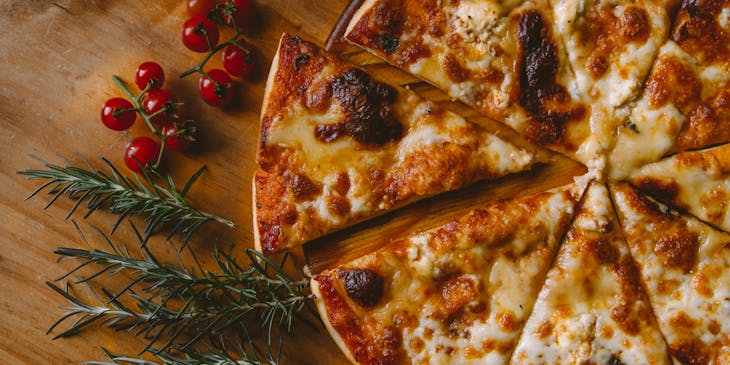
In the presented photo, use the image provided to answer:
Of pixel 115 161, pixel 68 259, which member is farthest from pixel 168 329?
pixel 115 161

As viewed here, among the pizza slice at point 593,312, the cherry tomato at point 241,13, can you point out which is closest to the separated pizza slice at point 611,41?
the pizza slice at point 593,312

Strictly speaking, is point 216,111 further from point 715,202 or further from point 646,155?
point 715,202

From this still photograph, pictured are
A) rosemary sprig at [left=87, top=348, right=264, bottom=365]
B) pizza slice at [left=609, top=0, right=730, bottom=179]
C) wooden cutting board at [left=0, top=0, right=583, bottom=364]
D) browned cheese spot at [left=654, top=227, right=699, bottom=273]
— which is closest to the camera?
rosemary sprig at [left=87, top=348, right=264, bottom=365]

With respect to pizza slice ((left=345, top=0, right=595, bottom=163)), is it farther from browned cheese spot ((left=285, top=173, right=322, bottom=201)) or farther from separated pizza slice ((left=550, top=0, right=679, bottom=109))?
browned cheese spot ((left=285, top=173, right=322, bottom=201))

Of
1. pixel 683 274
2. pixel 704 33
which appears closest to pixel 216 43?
pixel 704 33

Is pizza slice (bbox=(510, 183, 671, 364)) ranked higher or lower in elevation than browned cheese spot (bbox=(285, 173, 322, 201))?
higher

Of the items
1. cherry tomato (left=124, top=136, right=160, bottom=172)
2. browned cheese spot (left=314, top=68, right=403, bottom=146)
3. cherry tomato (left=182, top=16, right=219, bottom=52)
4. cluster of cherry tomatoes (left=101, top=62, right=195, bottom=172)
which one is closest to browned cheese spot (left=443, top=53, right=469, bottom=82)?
browned cheese spot (left=314, top=68, right=403, bottom=146)
